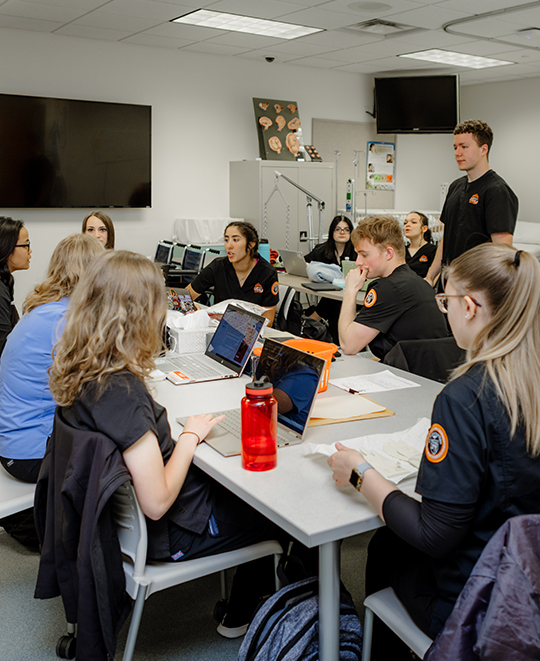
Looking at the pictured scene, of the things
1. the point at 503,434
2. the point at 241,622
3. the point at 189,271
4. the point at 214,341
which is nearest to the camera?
the point at 503,434

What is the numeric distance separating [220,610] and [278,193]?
16.7 feet

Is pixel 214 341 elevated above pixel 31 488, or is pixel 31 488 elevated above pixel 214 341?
pixel 214 341

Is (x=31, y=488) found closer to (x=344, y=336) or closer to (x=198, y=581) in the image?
(x=198, y=581)

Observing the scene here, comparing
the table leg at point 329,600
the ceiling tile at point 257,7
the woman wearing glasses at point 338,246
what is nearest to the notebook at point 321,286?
the woman wearing glasses at point 338,246

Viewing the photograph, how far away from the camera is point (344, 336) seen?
271 cm

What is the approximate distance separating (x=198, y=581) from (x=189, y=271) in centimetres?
315

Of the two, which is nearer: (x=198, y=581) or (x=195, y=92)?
(x=198, y=581)

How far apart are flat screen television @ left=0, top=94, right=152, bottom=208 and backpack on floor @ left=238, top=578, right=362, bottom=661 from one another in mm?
4838

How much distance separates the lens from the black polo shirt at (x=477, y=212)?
11.9 ft

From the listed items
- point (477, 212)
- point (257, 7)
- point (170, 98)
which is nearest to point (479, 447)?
point (477, 212)

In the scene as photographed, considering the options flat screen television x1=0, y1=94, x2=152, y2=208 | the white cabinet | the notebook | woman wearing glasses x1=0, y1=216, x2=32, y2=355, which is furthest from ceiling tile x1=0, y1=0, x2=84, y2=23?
the notebook

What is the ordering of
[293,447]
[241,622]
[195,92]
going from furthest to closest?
[195,92], [241,622], [293,447]

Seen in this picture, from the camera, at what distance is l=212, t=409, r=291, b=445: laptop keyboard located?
1.70 meters

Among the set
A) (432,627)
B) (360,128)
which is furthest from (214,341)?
(360,128)
